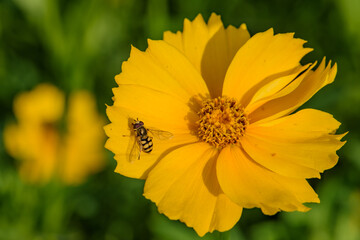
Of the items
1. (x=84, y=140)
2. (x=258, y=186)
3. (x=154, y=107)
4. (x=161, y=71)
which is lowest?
(x=258, y=186)

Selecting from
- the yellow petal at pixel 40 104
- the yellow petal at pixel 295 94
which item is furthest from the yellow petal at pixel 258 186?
the yellow petal at pixel 40 104

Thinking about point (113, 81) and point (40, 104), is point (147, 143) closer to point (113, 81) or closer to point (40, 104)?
point (113, 81)

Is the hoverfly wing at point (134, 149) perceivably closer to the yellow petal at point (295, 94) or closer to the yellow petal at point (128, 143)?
the yellow petal at point (128, 143)

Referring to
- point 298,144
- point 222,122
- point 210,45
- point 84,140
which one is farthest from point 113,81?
point 298,144

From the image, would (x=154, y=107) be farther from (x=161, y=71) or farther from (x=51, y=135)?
(x=51, y=135)

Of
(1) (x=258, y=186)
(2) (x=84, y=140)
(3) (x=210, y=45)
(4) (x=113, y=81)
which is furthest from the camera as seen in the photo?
(4) (x=113, y=81)

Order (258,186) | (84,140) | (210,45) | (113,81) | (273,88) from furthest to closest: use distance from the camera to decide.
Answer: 1. (113,81)
2. (84,140)
3. (210,45)
4. (273,88)
5. (258,186)

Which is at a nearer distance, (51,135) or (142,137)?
(142,137)

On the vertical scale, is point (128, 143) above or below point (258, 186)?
above
